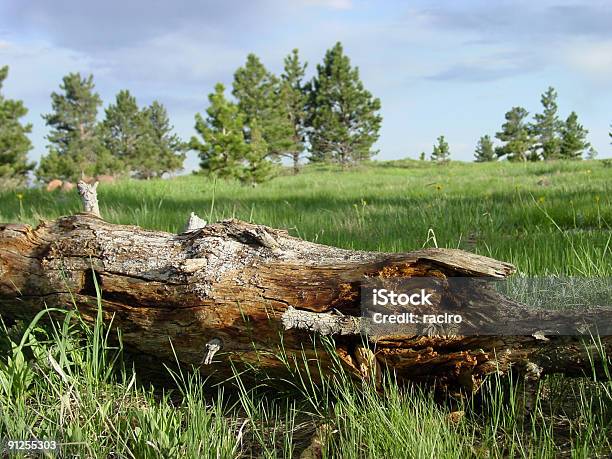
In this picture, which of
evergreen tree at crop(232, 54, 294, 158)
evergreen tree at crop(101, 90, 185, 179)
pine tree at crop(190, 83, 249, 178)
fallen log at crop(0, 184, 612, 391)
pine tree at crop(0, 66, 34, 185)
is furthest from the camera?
evergreen tree at crop(101, 90, 185, 179)

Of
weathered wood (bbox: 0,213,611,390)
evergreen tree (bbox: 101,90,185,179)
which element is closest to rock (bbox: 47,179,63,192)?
weathered wood (bbox: 0,213,611,390)

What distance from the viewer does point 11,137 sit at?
41.1m

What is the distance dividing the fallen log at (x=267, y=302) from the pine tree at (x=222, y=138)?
27.3m

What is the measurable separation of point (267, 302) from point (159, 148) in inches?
2550

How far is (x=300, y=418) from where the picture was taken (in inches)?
78.5

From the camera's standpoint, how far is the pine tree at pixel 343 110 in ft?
155

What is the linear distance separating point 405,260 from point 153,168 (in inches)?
2366

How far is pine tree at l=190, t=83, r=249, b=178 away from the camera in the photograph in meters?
29.9

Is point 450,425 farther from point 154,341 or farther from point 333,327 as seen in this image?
point 154,341

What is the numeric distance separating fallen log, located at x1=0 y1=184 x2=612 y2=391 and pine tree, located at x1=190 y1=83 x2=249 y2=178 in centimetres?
2733

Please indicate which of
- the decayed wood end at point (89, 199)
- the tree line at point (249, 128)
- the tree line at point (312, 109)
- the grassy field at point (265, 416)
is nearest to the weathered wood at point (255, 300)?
the grassy field at point (265, 416)

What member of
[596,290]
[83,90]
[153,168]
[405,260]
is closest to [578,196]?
[596,290]

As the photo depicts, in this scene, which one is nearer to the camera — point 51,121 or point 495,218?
point 495,218

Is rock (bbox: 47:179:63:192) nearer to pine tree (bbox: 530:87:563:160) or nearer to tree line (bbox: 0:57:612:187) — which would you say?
tree line (bbox: 0:57:612:187)
